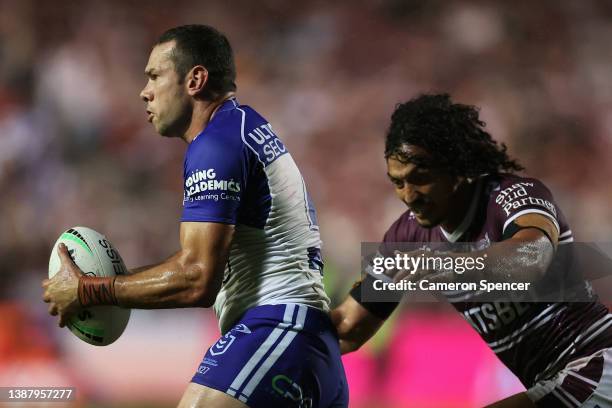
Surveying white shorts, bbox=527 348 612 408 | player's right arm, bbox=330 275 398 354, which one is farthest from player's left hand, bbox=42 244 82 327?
white shorts, bbox=527 348 612 408

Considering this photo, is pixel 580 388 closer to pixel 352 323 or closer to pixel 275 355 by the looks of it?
pixel 352 323

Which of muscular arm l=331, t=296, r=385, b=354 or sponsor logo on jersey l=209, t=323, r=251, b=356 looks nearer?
sponsor logo on jersey l=209, t=323, r=251, b=356

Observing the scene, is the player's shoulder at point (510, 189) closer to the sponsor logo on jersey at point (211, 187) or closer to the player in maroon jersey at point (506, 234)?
the player in maroon jersey at point (506, 234)

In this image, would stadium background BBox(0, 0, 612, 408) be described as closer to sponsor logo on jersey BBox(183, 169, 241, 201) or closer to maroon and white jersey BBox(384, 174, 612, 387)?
maroon and white jersey BBox(384, 174, 612, 387)

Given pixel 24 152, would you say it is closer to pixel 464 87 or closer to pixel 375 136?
pixel 375 136

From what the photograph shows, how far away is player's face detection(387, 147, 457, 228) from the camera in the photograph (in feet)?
10.5

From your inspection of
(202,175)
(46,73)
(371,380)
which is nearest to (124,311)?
(202,175)

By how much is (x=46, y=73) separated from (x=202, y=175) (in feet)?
16.3

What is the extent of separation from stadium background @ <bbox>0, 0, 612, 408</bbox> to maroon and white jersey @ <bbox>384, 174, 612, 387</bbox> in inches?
110

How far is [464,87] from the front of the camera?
6840mm

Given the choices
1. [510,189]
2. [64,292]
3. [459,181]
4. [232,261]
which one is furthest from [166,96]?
[510,189]

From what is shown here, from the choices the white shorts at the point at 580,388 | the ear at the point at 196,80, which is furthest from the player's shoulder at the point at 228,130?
the white shorts at the point at 580,388

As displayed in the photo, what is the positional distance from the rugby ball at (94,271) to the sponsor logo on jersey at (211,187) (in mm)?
541

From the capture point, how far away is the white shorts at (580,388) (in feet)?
9.80
